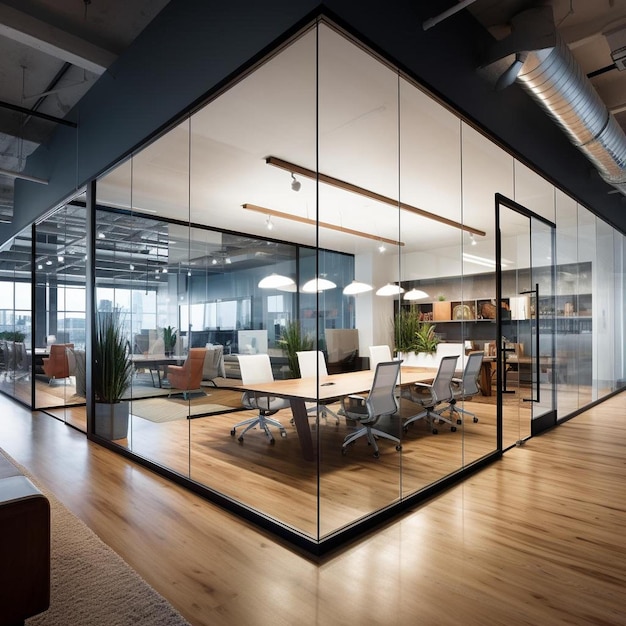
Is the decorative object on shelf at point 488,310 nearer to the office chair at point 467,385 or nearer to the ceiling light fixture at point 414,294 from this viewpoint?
the office chair at point 467,385

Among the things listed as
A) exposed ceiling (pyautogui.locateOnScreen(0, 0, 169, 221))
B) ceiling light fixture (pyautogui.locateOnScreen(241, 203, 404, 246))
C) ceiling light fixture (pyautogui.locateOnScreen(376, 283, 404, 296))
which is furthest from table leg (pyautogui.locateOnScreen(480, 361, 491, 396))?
exposed ceiling (pyautogui.locateOnScreen(0, 0, 169, 221))

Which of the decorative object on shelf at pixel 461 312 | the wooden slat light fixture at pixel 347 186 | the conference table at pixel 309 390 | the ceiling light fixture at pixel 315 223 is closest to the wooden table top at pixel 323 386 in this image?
the conference table at pixel 309 390

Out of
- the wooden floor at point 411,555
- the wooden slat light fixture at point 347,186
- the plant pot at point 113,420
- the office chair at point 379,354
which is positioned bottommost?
the wooden floor at point 411,555

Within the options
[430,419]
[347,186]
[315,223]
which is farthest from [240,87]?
[430,419]

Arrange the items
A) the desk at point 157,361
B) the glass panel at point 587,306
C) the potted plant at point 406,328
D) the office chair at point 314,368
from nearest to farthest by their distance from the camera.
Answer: the office chair at point 314,368
the potted plant at point 406,328
the desk at point 157,361
the glass panel at point 587,306

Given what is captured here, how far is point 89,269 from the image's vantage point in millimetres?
5180

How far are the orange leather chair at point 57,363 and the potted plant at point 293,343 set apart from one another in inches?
163

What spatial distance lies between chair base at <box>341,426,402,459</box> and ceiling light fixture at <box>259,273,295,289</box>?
1028 millimetres

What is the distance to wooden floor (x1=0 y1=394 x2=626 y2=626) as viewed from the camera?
2033mm

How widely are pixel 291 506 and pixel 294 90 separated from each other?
2576 mm

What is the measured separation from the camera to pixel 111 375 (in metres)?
4.99

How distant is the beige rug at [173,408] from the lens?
3.62 m

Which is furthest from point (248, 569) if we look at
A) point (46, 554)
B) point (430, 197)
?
point (430, 197)

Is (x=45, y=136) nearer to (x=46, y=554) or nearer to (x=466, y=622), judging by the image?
(x=46, y=554)
